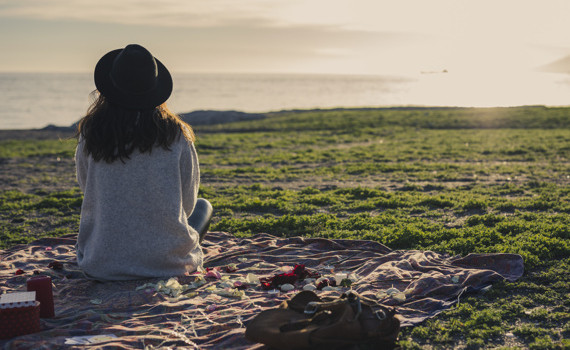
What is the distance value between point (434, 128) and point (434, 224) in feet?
57.1

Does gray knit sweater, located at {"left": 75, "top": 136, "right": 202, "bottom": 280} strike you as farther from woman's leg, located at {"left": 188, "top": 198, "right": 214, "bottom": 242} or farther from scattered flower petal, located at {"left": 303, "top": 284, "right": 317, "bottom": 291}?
scattered flower petal, located at {"left": 303, "top": 284, "right": 317, "bottom": 291}

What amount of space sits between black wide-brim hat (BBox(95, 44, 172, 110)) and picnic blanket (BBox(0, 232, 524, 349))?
1.75 meters

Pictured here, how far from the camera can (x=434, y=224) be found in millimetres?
7828

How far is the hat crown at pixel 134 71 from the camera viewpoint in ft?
15.8

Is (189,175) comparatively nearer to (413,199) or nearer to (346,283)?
(346,283)

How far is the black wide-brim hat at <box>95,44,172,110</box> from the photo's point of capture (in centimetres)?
482

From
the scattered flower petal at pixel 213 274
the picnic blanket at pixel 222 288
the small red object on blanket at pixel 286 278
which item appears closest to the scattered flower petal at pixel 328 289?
the picnic blanket at pixel 222 288

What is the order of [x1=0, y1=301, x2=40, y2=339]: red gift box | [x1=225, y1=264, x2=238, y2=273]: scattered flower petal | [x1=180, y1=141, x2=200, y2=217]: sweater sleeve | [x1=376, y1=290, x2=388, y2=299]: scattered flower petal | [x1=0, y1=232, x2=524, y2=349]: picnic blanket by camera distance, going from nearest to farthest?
[x1=0, y1=301, x2=40, y2=339]: red gift box
[x1=0, y1=232, x2=524, y2=349]: picnic blanket
[x1=376, y1=290, x2=388, y2=299]: scattered flower petal
[x1=180, y1=141, x2=200, y2=217]: sweater sleeve
[x1=225, y1=264, x2=238, y2=273]: scattered flower petal

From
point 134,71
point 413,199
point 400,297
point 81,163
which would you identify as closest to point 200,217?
point 81,163

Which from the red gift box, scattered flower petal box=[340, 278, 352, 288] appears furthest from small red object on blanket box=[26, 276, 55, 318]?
scattered flower petal box=[340, 278, 352, 288]

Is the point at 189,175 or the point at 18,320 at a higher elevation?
the point at 189,175

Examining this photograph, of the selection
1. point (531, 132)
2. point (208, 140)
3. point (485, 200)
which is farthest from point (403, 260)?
point (531, 132)

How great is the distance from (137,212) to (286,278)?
160 centimetres

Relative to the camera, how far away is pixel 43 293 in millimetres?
4523
